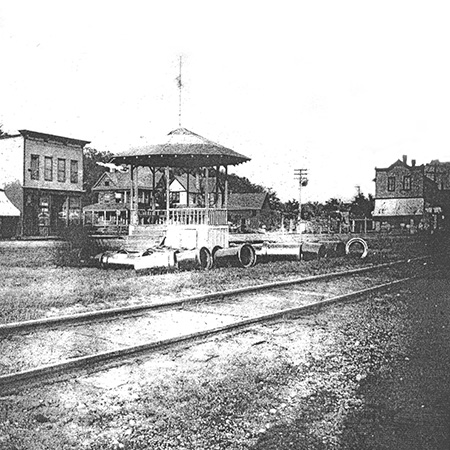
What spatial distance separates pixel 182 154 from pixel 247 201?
5303 cm

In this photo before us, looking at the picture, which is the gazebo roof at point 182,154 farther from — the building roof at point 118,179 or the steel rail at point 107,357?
the building roof at point 118,179

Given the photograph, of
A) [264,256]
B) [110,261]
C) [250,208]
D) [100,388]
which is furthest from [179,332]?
[250,208]

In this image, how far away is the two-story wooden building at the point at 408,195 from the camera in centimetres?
2808

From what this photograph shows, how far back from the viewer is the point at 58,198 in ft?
125

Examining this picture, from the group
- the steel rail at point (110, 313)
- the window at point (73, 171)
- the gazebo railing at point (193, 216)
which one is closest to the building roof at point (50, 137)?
the window at point (73, 171)

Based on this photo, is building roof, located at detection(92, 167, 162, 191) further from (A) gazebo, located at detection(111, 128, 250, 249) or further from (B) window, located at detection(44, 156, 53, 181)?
(A) gazebo, located at detection(111, 128, 250, 249)

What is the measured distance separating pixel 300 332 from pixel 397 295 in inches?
175

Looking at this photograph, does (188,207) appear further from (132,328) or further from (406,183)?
(406,183)

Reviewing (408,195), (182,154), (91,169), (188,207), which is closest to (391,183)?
(408,195)

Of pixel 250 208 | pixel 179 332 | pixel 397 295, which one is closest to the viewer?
pixel 179 332

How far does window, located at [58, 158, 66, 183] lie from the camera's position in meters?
37.7

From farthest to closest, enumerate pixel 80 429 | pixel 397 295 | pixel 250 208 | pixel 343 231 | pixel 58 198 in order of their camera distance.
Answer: pixel 250 208, pixel 343 231, pixel 58 198, pixel 397 295, pixel 80 429

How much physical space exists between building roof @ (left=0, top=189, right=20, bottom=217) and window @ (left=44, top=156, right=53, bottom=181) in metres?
3.15

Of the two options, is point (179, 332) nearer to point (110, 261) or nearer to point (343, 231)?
point (110, 261)
